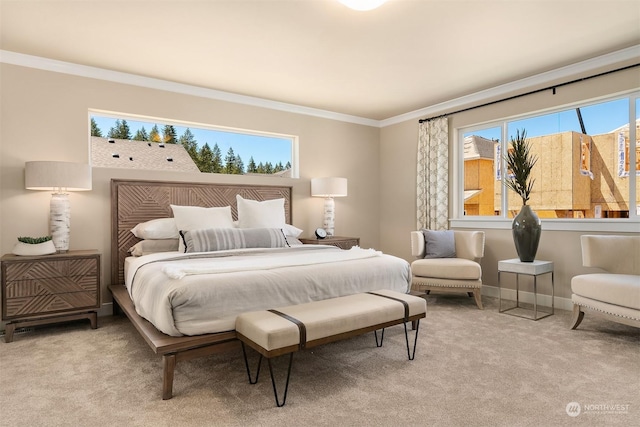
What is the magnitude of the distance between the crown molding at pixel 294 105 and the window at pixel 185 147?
38 centimetres

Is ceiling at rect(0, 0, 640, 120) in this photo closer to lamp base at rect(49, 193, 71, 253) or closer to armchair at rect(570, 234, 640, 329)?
lamp base at rect(49, 193, 71, 253)

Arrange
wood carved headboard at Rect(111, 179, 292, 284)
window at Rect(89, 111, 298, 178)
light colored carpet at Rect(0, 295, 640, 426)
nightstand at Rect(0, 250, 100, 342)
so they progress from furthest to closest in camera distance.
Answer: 1. window at Rect(89, 111, 298, 178)
2. wood carved headboard at Rect(111, 179, 292, 284)
3. nightstand at Rect(0, 250, 100, 342)
4. light colored carpet at Rect(0, 295, 640, 426)

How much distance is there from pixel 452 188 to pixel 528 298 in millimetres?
1658

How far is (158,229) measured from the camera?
12.6ft

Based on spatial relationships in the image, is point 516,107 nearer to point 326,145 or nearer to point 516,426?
point 326,145

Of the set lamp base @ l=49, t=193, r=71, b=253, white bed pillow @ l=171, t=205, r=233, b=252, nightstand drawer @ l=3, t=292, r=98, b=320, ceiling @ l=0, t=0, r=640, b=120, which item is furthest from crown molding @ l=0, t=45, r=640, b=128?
nightstand drawer @ l=3, t=292, r=98, b=320

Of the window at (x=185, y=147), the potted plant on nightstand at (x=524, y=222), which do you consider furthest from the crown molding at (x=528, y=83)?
the window at (x=185, y=147)

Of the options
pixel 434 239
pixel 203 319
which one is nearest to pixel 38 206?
pixel 203 319

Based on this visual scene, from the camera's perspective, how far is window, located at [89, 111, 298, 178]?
4168 mm

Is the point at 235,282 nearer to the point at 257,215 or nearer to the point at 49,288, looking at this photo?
the point at 257,215

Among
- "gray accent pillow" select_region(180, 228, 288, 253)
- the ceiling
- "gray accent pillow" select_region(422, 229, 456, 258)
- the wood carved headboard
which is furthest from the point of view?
"gray accent pillow" select_region(422, 229, 456, 258)

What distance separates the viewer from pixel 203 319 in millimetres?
2264

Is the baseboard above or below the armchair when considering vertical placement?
below

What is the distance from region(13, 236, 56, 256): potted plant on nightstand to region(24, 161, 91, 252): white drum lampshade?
0.12m
